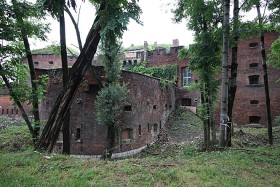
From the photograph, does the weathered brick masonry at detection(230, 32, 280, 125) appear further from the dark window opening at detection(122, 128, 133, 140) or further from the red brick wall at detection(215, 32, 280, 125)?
the dark window opening at detection(122, 128, 133, 140)

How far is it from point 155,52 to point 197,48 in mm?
13377

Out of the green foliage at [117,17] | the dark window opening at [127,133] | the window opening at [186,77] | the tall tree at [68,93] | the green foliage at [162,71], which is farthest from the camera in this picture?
the green foliage at [162,71]

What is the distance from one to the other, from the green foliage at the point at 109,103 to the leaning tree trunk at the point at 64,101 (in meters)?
4.87

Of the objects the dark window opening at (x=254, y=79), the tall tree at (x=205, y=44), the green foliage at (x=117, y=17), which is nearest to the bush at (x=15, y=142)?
the green foliage at (x=117, y=17)

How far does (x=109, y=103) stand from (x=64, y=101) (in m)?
5.11

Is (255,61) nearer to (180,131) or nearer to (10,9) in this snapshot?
(180,131)

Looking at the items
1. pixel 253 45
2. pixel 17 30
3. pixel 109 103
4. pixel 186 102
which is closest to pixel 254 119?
pixel 186 102

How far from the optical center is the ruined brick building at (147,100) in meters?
12.0

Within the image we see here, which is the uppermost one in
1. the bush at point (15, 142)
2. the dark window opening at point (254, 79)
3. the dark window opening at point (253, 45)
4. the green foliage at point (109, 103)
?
the dark window opening at point (253, 45)

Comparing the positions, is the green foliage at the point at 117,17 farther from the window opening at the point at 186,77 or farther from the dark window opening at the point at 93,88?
the window opening at the point at 186,77

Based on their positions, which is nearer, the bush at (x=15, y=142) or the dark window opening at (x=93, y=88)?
the bush at (x=15, y=142)

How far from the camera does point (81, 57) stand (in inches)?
234

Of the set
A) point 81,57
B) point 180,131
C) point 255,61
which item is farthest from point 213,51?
point 255,61

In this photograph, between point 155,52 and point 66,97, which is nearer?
point 66,97
